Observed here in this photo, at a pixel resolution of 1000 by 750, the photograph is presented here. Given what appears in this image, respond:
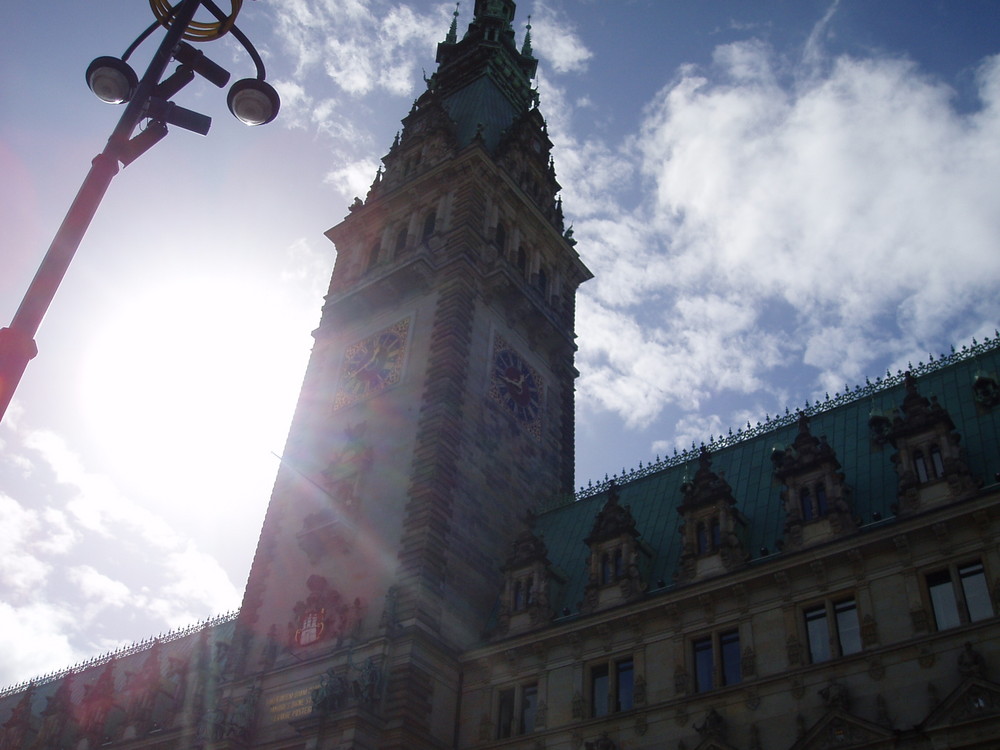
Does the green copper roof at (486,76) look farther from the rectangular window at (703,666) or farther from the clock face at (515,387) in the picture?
the rectangular window at (703,666)

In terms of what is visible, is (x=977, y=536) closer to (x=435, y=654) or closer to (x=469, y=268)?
(x=435, y=654)

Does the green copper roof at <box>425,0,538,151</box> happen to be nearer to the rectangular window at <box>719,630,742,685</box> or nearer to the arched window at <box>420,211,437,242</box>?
the arched window at <box>420,211,437,242</box>

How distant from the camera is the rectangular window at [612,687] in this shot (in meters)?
30.3

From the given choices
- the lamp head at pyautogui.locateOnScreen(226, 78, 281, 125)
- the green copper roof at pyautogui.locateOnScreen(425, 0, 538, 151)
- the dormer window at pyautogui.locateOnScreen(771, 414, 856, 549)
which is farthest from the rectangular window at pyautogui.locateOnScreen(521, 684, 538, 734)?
the green copper roof at pyautogui.locateOnScreen(425, 0, 538, 151)

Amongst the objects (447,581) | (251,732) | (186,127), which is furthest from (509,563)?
(186,127)

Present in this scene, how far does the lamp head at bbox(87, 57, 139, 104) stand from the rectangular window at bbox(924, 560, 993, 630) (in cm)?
2290

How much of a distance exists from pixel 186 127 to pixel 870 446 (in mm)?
27516

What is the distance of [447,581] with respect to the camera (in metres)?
36.2

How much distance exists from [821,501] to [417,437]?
53.5 feet

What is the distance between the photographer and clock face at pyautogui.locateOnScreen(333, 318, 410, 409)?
4412cm

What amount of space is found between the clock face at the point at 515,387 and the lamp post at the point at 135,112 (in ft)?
95.7

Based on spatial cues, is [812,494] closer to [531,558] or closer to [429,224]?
[531,558]

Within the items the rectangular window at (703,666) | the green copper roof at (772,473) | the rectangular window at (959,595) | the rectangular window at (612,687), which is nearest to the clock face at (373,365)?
the green copper roof at (772,473)

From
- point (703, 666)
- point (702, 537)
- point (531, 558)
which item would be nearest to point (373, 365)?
point (531, 558)
